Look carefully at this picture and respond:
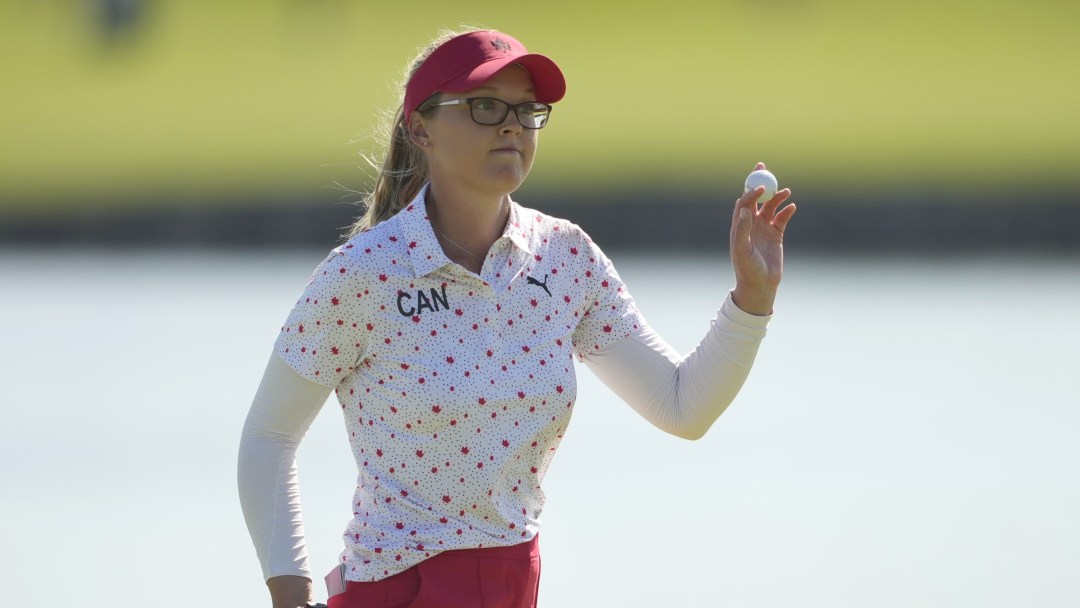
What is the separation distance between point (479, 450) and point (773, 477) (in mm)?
3338

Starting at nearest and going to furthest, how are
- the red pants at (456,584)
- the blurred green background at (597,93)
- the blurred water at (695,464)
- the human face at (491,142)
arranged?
the red pants at (456,584) < the human face at (491,142) < the blurred water at (695,464) < the blurred green background at (597,93)

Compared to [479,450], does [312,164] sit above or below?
above

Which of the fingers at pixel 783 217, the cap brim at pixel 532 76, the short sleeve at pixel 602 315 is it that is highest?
the cap brim at pixel 532 76

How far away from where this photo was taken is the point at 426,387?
2.07 meters

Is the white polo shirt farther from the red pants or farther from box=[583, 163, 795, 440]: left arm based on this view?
box=[583, 163, 795, 440]: left arm

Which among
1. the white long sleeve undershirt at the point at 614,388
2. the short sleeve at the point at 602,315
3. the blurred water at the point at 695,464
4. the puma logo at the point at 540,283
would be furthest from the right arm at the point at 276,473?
the blurred water at the point at 695,464

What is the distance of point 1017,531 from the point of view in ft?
14.9

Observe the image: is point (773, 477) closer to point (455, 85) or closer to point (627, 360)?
point (627, 360)

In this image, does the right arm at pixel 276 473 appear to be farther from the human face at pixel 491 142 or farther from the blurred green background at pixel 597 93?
the blurred green background at pixel 597 93

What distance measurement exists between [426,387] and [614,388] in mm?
433

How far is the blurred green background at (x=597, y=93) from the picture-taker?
42.0 ft

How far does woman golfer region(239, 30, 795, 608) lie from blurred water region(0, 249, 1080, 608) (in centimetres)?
185

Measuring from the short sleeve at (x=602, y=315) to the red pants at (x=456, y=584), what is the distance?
371 mm

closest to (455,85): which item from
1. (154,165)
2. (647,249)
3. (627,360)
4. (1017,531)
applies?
(627,360)
